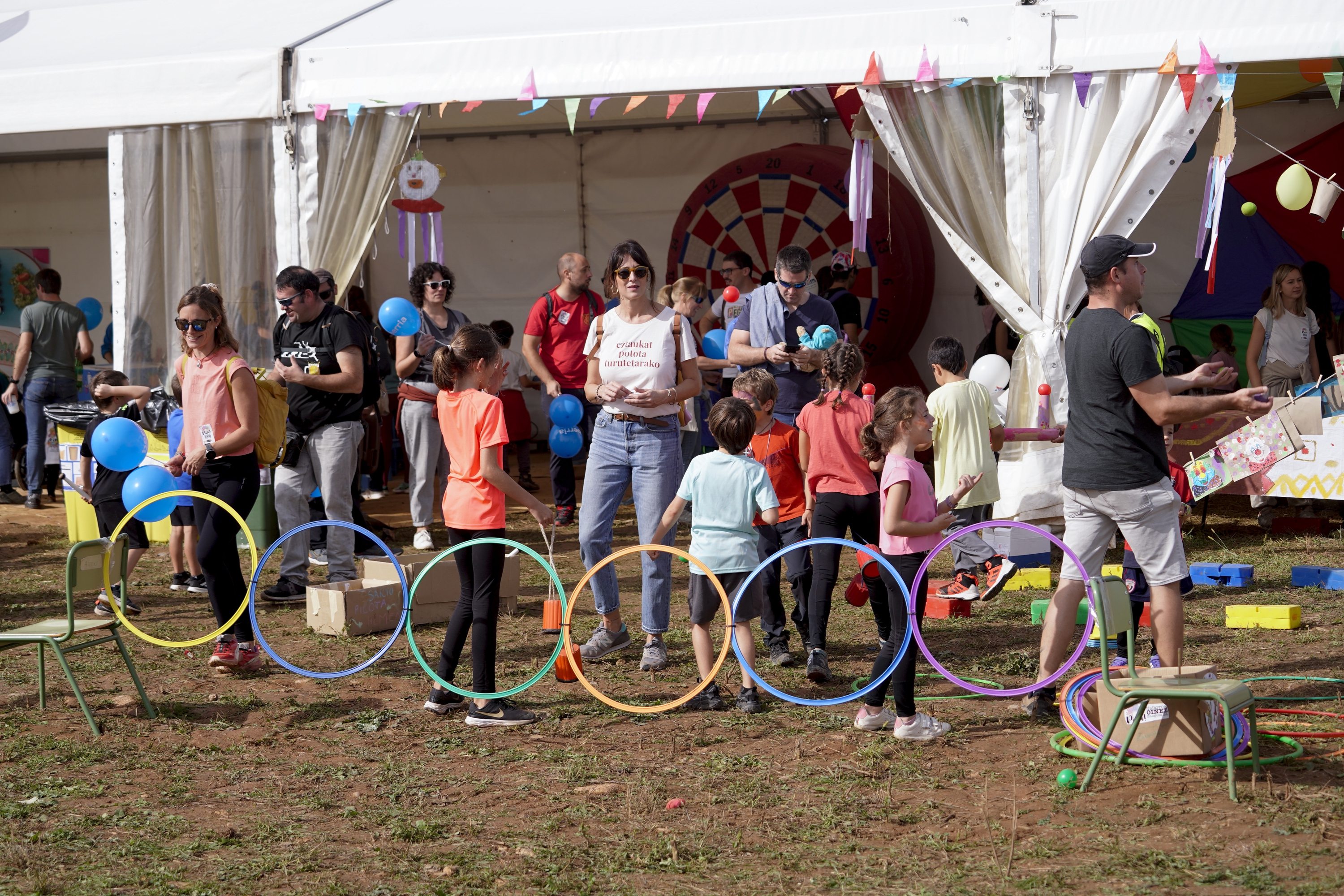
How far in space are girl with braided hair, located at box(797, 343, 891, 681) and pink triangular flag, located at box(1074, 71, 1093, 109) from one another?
3.10 meters

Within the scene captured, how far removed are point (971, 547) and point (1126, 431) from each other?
2.50 meters

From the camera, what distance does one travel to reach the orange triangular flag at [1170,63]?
24.4 ft

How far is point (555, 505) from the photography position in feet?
32.8

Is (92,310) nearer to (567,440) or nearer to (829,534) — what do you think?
(567,440)

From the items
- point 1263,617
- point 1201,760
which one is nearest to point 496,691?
point 1201,760

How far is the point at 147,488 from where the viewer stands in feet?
21.4

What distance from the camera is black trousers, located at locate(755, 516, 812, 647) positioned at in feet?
18.5

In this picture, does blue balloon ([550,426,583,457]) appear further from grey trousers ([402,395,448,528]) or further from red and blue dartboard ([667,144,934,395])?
red and blue dartboard ([667,144,934,395])

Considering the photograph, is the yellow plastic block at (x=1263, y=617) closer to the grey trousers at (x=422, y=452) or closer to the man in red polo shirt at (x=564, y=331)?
A: the man in red polo shirt at (x=564, y=331)

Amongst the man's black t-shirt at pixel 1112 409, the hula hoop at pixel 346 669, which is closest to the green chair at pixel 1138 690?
the man's black t-shirt at pixel 1112 409

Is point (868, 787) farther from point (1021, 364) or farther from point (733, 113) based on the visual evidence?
point (733, 113)

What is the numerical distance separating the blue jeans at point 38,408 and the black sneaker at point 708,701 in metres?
8.03

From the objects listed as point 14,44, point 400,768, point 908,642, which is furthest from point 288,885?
point 14,44

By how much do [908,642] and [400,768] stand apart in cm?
179
